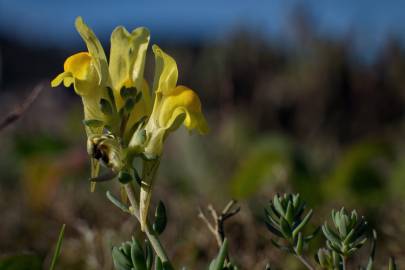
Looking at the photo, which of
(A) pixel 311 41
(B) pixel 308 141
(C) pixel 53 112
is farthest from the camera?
(C) pixel 53 112

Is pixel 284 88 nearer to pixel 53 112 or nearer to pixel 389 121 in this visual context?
pixel 389 121

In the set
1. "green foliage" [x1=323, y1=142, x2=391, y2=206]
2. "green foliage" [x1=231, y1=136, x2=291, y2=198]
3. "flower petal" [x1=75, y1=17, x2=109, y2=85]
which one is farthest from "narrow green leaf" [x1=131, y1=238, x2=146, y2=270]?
"green foliage" [x1=323, y1=142, x2=391, y2=206]

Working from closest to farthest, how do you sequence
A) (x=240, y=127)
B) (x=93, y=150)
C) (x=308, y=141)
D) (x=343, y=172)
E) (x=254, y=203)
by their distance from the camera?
(x=93, y=150) → (x=254, y=203) → (x=343, y=172) → (x=240, y=127) → (x=308, y=141)

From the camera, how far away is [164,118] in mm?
834

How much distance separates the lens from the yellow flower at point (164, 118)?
0.80 m

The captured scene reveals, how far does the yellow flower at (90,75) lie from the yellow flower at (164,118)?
7 centimetres

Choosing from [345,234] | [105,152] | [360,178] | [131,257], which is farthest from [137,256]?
[360,178]

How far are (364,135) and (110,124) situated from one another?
387cm

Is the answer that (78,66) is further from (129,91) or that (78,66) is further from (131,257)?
(131,257)

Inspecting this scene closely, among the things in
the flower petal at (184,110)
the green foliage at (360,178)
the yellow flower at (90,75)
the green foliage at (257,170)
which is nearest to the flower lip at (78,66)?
the yellow flower at (90,75)

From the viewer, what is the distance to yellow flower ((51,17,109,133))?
0.82 meters

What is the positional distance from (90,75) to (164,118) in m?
0.11

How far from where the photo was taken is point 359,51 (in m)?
4.52

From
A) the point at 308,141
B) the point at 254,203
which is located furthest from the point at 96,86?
the point at 308,141
